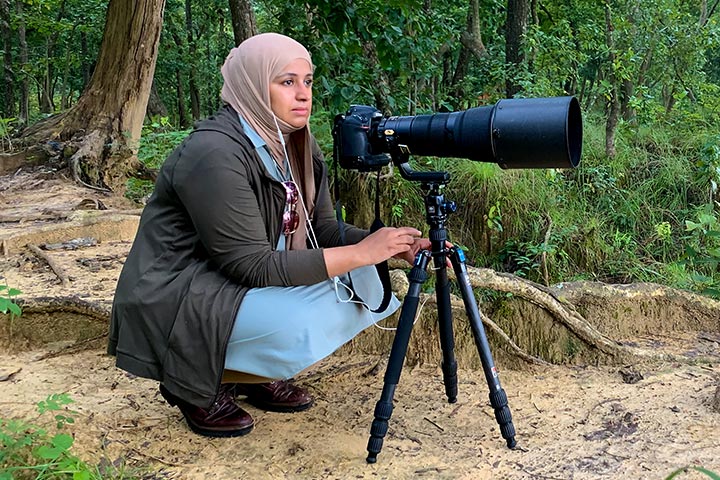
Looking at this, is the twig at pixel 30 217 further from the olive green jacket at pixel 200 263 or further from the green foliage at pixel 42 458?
the olive green jacket at pixel 200 263

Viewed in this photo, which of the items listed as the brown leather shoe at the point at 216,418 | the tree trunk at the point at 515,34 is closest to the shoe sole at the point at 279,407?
the brown leather shoe at the point at 216,418

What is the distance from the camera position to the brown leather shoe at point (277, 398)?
2350 mm

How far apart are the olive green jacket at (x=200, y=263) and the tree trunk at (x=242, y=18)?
3.74 meters

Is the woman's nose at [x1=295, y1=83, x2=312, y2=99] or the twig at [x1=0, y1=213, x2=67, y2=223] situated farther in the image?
the twig at [x1=0, y1=213, x2=67, y2=223]

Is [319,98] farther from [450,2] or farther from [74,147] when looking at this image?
[450,2]

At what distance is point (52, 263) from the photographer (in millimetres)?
3520

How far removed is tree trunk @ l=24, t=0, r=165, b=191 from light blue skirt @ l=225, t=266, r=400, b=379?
447 centimetres

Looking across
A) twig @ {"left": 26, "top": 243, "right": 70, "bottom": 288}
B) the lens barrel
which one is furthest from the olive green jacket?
twig @ {"left": 26, "top": 243, "right": 70, "bottom": 288}

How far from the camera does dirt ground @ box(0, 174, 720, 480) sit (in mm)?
1950

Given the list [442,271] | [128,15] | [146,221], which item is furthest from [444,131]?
[128,15]

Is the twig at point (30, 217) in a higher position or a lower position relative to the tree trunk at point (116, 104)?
lower

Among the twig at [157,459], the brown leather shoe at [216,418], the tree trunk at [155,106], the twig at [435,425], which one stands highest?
the tree trunk at [155,106]

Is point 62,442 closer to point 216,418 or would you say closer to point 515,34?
point 216,418

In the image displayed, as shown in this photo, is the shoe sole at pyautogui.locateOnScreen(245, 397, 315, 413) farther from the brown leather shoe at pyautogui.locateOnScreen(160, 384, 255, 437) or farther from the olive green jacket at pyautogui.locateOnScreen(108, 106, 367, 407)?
the olive green jacket at pyautogui.locateOnScreen(108, 106, 367, 407)
